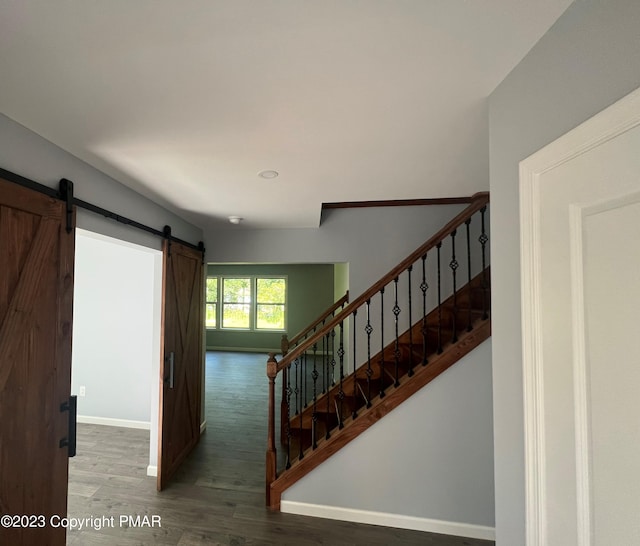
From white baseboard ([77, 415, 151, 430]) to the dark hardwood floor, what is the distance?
0.07 meters

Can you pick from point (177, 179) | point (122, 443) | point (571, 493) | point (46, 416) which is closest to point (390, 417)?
point (571, 493)

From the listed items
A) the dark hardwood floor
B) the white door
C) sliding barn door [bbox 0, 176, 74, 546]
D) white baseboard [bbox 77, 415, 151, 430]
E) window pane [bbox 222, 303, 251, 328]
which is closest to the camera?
the white door

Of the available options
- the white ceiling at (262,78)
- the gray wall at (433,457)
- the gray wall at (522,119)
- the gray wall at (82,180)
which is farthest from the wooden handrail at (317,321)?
the gray wall at (522,119)

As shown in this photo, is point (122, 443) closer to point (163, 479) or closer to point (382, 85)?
point (163, 479)

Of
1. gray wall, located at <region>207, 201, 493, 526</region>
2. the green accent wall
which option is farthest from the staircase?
the green accent wall

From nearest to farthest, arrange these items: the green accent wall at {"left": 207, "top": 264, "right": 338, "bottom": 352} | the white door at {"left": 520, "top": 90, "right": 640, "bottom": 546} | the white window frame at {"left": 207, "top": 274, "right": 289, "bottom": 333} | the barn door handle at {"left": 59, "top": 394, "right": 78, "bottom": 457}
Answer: the white door at {"left": 520, "top": 90, "right": 640, "bottom": 546}
the barn door handle at {"left": 59, "top": 394, "right": 78, "bottom": 457}
the green accent wall at {"left": 207, "top": 264, "right": 338, "bottom": 352}
the white window frame at {"left": 207, "top": 274, "right": 289, "bottom": 333}

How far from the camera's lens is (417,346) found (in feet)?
9.14

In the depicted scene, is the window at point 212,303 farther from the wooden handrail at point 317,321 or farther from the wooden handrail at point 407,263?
the wooden handrail at point 407,263

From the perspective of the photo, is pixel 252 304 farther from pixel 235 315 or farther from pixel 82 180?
pixel 82 180

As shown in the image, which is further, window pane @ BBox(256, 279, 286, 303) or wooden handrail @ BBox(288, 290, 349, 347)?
window pane @ BBox(256, 279, 286, 303)

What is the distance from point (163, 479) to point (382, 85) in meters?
3.30

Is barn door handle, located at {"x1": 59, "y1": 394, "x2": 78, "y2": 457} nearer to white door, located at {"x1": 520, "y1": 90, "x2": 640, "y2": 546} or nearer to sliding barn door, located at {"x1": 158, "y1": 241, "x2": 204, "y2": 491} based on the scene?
sliding barn door, located at {"x1": 158, "y1": 241, "x2": 204, "y2": 491}

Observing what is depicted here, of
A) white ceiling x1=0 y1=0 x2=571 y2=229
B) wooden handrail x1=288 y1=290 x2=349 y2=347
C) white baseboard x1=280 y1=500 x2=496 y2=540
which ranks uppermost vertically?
white ceiling x1=0 y1=0 x2=571 y2=229

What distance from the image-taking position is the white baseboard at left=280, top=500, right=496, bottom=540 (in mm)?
2021
